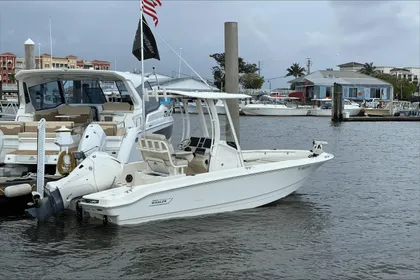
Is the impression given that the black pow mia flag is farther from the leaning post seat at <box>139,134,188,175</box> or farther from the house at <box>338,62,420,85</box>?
the house at <box>338,62,420,85</box>

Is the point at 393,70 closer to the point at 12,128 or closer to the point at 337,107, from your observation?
the point at 337,107

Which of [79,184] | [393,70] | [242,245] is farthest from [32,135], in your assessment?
[393,70]

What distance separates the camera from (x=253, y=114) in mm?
71688

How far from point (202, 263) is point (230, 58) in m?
12.4

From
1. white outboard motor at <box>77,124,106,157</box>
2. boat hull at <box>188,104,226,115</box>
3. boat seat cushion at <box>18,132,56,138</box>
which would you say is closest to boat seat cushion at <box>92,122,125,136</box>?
white outboard motor at <box>77,124,106,157</box>

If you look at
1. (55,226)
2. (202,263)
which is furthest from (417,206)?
(55,226)

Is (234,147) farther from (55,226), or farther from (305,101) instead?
(305,101)

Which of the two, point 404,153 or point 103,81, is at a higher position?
point 103,81

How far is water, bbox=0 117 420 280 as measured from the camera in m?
9.48

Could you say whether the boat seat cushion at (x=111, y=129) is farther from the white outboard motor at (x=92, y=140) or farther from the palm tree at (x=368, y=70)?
the palm tree at (x=368, y=70)

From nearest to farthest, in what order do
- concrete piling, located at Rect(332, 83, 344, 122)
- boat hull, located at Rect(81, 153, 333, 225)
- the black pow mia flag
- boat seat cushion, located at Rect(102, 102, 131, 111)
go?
boat hull, located at Rect(81, 153, 333, 225), the black pow mia flag, boat seat cushion, located at Rect(102, 102, 131, 111), concrete piling, located at Rect(332, 83, 344, 122)

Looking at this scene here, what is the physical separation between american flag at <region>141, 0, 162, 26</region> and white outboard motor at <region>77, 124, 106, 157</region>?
3348mm

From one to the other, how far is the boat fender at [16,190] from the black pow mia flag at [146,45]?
5.53m

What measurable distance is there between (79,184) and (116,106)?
5.40 m
